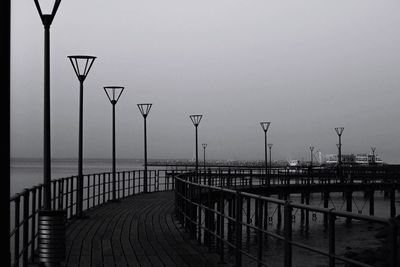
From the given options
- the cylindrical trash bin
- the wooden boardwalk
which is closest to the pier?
the wooden boardwalk

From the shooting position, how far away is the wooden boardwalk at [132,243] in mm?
9117

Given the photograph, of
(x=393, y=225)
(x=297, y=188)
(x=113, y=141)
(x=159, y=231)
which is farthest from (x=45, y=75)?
(x=297, y=188)

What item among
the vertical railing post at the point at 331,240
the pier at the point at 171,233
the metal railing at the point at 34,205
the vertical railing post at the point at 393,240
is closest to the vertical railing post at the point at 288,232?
the pier at the point at 171,233

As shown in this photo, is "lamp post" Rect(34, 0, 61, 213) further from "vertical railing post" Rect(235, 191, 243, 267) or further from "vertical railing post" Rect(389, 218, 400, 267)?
"vertical railing post" Rect(389, 218, 400, 267)

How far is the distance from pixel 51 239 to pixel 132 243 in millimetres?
2598

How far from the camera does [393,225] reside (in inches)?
140

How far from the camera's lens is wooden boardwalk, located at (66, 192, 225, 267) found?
912 centimetres

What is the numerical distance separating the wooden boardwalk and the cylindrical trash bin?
14.1 inches

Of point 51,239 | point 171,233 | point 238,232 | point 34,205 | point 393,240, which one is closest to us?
point 393,240

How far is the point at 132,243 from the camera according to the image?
11.0m

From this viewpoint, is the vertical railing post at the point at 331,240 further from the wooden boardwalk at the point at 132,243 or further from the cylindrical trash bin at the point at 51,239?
the cylindrical trash bin at the point at 51,239

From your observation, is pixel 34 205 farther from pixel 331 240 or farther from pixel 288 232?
pixel 331 240

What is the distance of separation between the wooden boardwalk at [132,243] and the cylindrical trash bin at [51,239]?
36 centimetres

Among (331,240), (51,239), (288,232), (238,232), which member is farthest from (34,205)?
(331,240)
